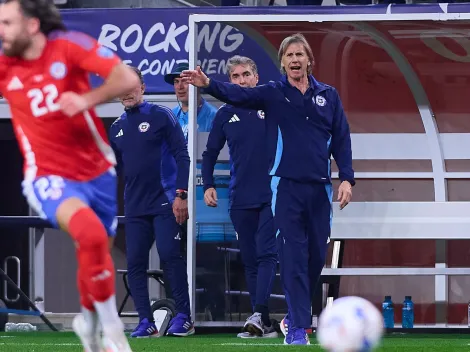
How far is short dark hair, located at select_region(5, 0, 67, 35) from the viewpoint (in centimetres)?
637

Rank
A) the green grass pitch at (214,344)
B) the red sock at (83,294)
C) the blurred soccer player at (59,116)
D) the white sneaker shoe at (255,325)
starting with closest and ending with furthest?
the red sock at (83,294) < the blurred soccer player at (59,116) < the green grass pitch at (214,344) < the white sneaker shoe at (255,325)

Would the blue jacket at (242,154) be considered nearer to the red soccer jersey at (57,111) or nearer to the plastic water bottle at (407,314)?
the plastic water bottle at (407,314)

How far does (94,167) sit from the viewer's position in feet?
21.1

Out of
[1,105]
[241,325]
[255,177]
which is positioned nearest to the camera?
[255,177]

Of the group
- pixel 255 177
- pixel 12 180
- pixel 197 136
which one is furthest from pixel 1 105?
pixel 255 177

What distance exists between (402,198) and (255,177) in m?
1.73

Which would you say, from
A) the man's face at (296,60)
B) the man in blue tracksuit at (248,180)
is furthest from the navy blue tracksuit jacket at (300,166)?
the man in blue tracksuit at (248,180)

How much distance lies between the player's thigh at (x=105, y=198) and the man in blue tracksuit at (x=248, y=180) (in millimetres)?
3879

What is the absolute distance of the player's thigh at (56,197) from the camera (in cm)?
613

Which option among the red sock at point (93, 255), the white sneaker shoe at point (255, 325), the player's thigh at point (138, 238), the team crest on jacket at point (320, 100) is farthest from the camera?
the player's thigh at point (138, 238)

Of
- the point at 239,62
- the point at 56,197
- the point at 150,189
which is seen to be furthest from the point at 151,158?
the point at 56,197

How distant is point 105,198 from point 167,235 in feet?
13.4

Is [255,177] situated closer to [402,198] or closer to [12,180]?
[402,198]

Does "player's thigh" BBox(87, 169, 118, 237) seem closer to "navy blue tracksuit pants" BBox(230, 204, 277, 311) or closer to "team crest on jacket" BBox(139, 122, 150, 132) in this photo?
"navy blue tracksuit pants" BBox(230, 204, 277, 311)
